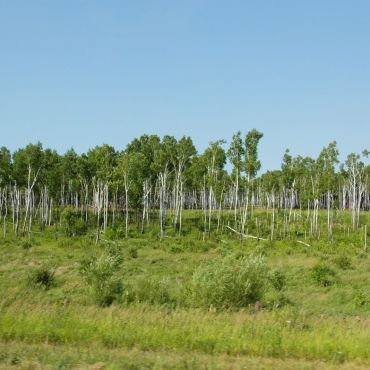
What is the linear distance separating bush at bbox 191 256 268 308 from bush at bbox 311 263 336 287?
24.5 ft

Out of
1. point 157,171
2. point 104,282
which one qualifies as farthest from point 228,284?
point 157,171

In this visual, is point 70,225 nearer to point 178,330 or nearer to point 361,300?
point 361,300

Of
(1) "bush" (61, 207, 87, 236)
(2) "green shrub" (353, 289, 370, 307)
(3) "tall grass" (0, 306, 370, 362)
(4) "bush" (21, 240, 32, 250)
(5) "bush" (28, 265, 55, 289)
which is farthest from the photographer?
(1) "bush" (61, 207, 87, 236)

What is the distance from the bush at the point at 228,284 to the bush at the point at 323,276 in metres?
7.46

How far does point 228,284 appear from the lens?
49.9ft

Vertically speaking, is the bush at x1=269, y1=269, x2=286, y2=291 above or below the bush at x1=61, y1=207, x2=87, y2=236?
below

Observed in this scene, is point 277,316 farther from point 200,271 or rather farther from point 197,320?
point 200,271

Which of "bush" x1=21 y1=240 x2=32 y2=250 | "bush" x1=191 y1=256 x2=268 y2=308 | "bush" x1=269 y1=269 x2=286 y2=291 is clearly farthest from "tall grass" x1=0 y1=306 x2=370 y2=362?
"bush" x1=21 y1=240 x2=32 y2=250

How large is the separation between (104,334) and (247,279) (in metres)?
6.51

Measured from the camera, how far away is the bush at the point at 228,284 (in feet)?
49.4

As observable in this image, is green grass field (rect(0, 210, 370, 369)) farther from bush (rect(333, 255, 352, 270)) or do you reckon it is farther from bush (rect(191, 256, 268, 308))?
bush (rect(333, 255, 352, 270))

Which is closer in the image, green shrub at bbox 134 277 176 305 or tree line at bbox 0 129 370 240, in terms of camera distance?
green shrub at bbox 134 277 176 305

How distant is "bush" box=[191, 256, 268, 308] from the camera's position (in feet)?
49.4

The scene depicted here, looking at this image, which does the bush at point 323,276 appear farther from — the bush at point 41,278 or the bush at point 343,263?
the bush at point 41,278
